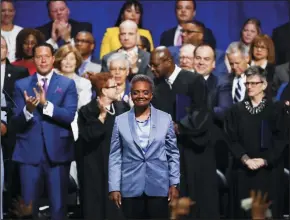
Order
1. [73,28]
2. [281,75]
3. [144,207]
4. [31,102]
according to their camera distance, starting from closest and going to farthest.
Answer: [144,207] < [31,102] < [281,75] < [73,28]

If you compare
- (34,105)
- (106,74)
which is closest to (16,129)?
(34,105)

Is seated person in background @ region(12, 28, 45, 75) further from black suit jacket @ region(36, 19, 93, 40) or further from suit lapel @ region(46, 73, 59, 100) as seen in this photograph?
suit lapel @ region(46, 73, 59, 100)

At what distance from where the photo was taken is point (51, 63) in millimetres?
10062

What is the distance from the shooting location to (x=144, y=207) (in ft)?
25.8

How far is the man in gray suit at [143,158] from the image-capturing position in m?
7.81

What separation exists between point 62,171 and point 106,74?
3.53 feet

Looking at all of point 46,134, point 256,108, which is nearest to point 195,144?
point 256,108

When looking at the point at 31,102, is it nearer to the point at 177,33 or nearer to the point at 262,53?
the point at 177,33

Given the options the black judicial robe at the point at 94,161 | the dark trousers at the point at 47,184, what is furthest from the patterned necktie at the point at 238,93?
the dark trousers at the point at 47,184

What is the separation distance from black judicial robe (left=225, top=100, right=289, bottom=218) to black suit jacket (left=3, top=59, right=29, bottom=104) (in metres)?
2.21

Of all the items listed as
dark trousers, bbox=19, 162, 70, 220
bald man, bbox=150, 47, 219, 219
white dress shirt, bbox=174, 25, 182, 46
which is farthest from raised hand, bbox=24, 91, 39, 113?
white dress shirt, bbox=174, 25, 182, 46

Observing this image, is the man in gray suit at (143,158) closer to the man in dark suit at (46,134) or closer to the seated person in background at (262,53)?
the man in dark suit at (46,134)

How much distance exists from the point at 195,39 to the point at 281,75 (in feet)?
3.27

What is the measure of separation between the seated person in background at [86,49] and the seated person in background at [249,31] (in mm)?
1582
